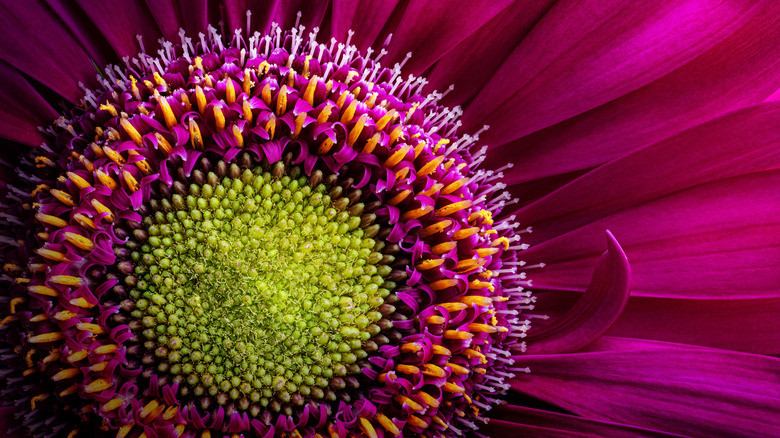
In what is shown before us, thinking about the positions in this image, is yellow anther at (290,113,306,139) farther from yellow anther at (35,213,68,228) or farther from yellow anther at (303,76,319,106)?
yellow anther at (35,213,68,228)

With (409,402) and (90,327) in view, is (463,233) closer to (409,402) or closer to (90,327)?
(409,402)

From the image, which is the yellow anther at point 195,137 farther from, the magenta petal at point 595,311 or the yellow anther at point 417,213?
the magenta petal at point 595,311

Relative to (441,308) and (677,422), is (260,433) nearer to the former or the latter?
(441,308)

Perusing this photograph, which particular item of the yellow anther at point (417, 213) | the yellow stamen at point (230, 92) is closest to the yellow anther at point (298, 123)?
the yellow stamen at point (230, 92)

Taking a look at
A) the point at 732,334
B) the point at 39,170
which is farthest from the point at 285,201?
the point at 732,334

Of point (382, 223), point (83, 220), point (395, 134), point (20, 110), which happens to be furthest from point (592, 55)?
point (20, 110)

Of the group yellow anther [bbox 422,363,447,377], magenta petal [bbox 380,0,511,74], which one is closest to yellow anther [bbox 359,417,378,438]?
yellow anther [bbox 422,363,447,377]
